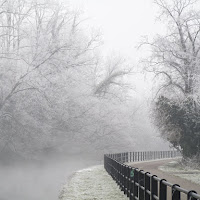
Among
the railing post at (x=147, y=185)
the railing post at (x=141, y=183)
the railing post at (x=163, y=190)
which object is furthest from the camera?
the railing post at (x=141, y=183)

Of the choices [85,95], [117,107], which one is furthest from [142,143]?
[85,95]

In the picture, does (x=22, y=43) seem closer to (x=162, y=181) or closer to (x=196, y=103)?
(x=196, y=103)

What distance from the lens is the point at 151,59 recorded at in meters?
28.6

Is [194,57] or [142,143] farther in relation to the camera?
[142,143]

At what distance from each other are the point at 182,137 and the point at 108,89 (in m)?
21.8

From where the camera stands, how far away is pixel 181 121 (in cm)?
2855

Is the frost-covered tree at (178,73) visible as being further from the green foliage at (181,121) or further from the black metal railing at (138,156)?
the black metal railing at (138,156)

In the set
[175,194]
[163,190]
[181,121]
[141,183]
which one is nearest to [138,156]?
[181,121]

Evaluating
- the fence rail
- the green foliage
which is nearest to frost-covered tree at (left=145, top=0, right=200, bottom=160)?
the green foliage

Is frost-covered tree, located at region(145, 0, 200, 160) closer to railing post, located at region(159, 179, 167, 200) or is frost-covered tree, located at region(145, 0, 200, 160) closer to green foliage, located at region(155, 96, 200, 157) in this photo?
green foliage, located at region(155, 96, 200, 157)

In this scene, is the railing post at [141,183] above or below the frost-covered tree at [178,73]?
below

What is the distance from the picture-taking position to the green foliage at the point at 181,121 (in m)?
28.1

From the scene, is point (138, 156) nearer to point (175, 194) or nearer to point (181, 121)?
point (181, 121)

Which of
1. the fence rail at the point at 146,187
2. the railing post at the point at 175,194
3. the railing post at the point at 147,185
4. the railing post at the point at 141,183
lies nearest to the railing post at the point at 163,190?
the fence rail at the point at 146,187
